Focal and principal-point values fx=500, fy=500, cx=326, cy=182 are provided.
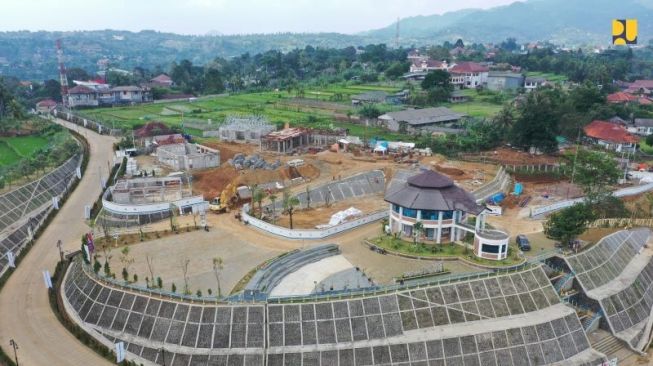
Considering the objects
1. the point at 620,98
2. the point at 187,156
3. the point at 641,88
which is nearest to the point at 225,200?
the point at 187,156

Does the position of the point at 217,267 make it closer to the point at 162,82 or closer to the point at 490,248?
the point at 490,248

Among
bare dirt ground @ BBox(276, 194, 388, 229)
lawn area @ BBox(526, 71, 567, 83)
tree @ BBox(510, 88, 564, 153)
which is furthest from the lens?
lawn area @ BBox(526, 71, 567, 83)

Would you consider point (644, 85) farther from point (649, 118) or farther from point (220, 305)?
point (220, 305)

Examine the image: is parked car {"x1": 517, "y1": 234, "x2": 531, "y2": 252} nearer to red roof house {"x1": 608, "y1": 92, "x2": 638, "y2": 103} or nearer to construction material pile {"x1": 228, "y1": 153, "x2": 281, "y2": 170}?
construction material pile {"x1": 228, "y1": 153, "x2": 281, "y2": 170}

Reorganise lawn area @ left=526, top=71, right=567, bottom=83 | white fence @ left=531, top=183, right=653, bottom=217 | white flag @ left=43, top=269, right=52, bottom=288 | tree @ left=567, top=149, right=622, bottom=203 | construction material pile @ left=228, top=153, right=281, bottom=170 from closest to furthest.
Answer: white flag @ left=43, top=269, right=52, bottom=288 < white fence @ left=531, top=183, right=653, bottom=217 < tree @ left=567, top=149, right=622, bottom=203 < construction material pile @ left=228, top=153, right=281, bottom=170 < lawn area @ left=526, top=71, right=567, bottom=83

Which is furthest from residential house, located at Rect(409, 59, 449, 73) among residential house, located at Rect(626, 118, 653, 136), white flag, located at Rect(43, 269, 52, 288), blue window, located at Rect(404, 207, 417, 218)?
white flag, located at Rect(43, 269, 52, 288)

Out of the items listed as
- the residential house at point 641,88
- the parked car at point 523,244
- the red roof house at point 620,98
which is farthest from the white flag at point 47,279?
the residential house at point 641,88

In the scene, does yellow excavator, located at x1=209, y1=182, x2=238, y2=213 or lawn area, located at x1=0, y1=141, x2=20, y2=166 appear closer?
yellow excavator, located at x1=209, y1=182, x2=238, y2=213

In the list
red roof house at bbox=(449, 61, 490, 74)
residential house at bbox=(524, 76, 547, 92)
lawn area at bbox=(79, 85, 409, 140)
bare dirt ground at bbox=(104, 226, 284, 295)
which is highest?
red roof house at bbox=(449, 61, 490, 74)
